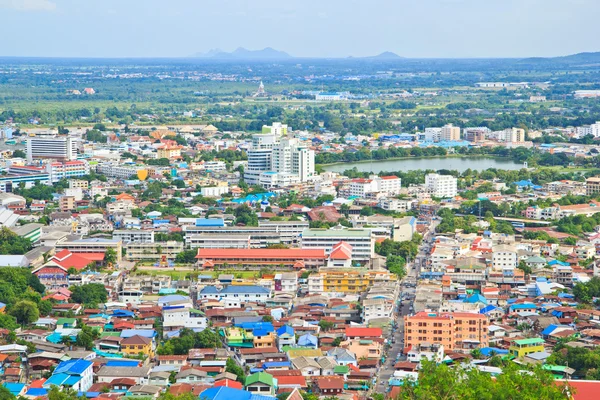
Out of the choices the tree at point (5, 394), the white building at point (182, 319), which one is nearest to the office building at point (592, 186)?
the white building at point (182, 319)

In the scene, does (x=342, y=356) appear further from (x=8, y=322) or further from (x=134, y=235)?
(x=134, y=235)

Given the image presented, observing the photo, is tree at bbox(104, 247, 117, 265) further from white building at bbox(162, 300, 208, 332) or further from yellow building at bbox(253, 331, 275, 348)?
yellow building at bbox(253, 331, 275, 348)

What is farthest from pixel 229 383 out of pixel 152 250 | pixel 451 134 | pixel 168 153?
pixel 451 134

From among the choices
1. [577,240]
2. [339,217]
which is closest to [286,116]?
[339,217]

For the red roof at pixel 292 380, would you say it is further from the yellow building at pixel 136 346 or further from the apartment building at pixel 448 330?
the yellow building at pixel 136 346

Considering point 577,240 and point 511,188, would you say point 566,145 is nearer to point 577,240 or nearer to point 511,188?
point 511,188

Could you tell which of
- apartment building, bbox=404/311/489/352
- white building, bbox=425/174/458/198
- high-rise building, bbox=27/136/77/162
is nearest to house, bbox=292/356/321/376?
apartment building, bbox=404/311/489/352
